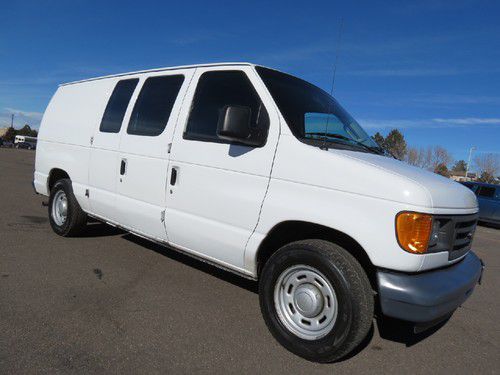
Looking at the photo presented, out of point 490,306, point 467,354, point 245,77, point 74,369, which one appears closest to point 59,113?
point 245,77

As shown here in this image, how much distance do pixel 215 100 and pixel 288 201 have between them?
131 centimetres

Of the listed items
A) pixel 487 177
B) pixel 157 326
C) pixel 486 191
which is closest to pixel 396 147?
pixel 486 191

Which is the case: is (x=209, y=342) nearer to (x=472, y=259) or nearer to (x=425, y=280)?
(x=425, y=280)

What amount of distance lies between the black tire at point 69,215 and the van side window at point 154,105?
61.0 inches

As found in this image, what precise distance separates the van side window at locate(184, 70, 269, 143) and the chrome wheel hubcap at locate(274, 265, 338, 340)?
132cm

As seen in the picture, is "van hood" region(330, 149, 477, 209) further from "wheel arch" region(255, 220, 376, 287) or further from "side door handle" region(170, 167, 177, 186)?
"side door handle" region(170, 167, 177, 186)

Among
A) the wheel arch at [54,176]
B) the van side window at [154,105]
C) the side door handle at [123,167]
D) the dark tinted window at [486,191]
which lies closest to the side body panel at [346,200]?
the van side window at [154,105]

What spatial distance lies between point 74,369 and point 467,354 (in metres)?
3.07

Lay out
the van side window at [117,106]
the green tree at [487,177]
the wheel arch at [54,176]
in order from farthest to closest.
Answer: the green tree at [487,177] → the wheel arch at [54,176] → the van side window at [117,106]

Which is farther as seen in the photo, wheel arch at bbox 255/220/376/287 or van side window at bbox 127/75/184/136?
van side window at bbox 127/75/184/136

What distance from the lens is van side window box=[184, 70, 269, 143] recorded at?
349 centimetres

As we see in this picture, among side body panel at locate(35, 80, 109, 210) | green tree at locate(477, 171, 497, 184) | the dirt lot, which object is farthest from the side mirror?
green tree at locate(477, 171, 497, 184)

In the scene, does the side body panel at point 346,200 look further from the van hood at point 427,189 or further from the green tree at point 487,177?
the green tree at point 487,177

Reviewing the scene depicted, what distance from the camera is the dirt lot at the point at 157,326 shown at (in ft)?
9.07
